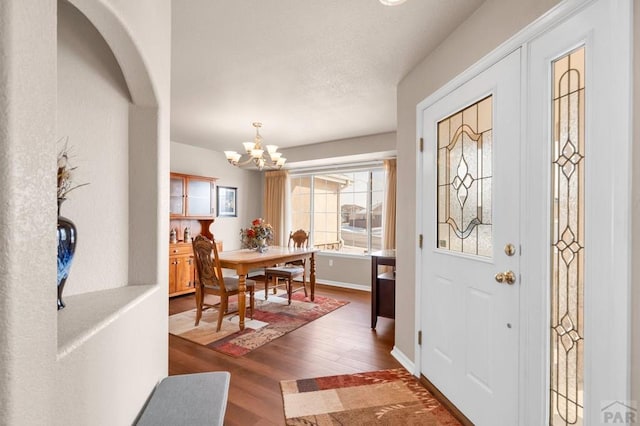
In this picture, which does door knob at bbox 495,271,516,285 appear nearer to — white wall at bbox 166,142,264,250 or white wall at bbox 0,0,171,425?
white wall at bbox 0,0,171,425

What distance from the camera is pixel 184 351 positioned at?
2.82m

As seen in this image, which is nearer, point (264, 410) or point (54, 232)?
point (54, 232)

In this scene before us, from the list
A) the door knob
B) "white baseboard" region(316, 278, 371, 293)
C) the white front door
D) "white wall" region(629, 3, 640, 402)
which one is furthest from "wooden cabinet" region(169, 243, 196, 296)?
"white wall" region(629, 3, 640, 402)

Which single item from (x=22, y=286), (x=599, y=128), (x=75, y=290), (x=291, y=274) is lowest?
(x=291, y=274)

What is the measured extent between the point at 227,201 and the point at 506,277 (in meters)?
5.29

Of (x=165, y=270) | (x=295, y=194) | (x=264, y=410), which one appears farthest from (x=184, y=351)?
(x=295, y=194)

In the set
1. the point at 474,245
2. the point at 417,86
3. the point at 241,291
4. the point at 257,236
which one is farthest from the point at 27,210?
the point at 257,236

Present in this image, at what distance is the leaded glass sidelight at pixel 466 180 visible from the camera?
1793 millimetres

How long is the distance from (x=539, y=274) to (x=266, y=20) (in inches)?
82.7

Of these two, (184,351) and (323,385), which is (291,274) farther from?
(323,385)

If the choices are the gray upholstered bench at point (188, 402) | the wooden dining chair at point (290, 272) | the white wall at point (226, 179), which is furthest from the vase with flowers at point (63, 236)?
the white wall at point (226, 179)

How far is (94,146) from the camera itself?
123 centimetres

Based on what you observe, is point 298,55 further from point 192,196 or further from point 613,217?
point 192,196

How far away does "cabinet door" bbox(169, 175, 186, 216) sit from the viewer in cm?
469
